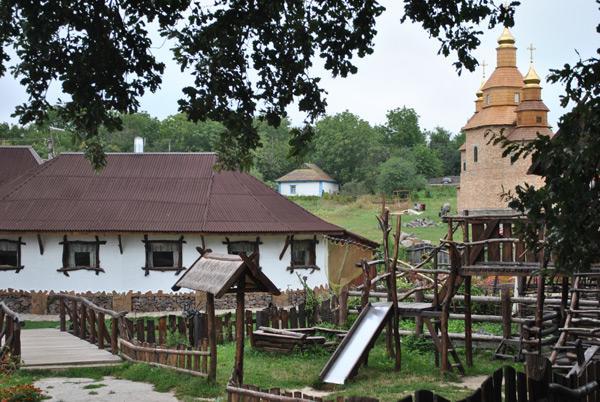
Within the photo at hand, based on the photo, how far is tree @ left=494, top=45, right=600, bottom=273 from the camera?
19.0 feet

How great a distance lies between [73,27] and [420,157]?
309 ft

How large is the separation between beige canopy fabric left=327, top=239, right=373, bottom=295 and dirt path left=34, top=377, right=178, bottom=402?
11118mm

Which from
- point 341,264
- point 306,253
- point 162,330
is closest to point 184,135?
point 306,253

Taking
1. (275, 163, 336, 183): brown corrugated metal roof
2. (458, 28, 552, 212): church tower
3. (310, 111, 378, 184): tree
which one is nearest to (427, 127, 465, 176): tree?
(310, 111, 378, 184): tree

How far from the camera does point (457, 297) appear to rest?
62.6 feet

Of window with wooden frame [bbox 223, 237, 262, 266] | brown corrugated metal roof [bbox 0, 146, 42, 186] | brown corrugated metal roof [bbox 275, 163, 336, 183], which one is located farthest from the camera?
brown corrugated metal roof [bbox 275, 163, 336, 183]

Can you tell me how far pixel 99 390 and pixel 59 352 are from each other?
3.99 meters

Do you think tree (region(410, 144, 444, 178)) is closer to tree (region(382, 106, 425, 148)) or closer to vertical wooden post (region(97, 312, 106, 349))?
tree (region(382, 106, 425, 148))

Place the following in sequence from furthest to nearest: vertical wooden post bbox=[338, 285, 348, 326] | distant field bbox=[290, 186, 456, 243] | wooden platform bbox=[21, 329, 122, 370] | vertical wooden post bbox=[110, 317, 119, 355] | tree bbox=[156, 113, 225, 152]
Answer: tree bbox=[156, 113, 225, 152], distant field bbox=[290, 186, 456, 243], vertical wooden post bbox=[338, 285, 348, 326], vertical wooden post bbox=[110, 317, 119, 355], wooden platform bbox=[21, 329, 122, 370]

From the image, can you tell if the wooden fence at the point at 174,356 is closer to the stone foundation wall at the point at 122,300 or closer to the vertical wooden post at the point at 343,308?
the vertical wooden post at the point at 343,308

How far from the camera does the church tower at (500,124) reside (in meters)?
49.8

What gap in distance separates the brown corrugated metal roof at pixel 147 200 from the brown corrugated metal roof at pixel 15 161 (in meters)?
2.16

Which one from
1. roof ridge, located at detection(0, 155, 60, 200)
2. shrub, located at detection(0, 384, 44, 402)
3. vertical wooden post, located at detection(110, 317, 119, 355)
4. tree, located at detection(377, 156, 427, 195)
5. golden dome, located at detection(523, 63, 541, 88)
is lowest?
shrub, located at detection(0, 384, 44, 402)

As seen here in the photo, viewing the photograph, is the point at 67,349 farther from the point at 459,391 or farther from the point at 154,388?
the point at 459,391
